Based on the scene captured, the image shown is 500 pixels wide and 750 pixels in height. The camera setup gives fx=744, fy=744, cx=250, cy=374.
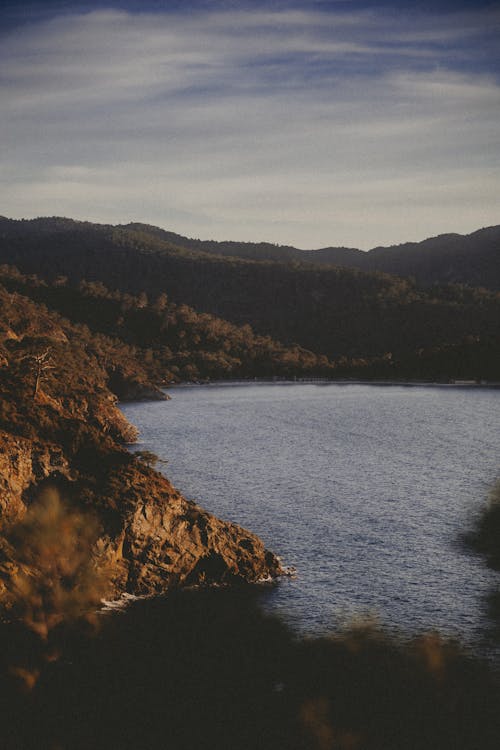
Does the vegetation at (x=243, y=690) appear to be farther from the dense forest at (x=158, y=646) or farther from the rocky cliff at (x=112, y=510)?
the rocky cliff at (x=112, y=510)

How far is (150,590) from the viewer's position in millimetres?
39625

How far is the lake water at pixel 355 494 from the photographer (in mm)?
41281

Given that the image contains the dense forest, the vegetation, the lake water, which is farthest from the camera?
the lake water

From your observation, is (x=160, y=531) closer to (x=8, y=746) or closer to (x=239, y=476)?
(x=8, y=746)

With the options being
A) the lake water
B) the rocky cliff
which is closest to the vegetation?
the rocky cliff

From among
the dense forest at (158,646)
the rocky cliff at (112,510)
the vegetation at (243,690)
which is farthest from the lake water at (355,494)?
the rocky cliff at (112,510)

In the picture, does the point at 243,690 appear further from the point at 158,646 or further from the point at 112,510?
the point at 112,510

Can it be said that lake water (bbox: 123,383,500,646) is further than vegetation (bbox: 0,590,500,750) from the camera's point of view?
Yes

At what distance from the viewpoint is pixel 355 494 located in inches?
2714

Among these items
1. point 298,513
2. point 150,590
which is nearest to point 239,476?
point 298,513

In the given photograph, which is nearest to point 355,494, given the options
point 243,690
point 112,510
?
point 112,510

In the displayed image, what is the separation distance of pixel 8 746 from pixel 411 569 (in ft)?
89.9

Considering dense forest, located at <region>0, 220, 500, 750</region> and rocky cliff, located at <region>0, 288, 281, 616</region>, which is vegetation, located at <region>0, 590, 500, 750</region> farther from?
rocky cliff, located at <region>0, 288, 281, 616</region>

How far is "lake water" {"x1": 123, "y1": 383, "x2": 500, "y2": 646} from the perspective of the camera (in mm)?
41281
